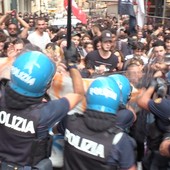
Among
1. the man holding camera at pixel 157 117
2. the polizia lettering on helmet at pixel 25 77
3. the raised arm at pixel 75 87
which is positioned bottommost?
the man holding camera at pixel 157 117

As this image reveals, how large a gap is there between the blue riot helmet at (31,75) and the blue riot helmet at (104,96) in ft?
1.05

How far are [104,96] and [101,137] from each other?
26cm

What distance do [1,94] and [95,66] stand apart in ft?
9.49

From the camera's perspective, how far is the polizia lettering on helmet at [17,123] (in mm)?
2459

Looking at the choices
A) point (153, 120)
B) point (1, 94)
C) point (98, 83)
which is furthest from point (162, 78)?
point (1, 94)

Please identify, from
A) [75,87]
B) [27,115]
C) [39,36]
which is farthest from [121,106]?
[39,36]

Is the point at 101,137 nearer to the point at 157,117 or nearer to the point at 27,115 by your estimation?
the point at 27,115

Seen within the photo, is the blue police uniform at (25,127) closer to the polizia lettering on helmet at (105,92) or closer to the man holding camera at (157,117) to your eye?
the polizia lettering on helmet at (105,92)

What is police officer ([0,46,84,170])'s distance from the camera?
8.10ft

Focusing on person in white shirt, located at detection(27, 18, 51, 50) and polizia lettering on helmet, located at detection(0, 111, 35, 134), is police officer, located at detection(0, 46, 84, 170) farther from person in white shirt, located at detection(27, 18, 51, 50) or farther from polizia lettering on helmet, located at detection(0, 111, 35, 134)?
person in white shirt, located at detection(27, 18, 51, 50)

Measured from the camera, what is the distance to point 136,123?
3.60 meters

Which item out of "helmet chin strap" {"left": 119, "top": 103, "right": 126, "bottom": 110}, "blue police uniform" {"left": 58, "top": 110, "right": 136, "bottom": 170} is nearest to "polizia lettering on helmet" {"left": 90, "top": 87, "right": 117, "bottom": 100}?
"blue police uniform" {"left": 58, "top": 110, "right": 136, "bottom": 170}

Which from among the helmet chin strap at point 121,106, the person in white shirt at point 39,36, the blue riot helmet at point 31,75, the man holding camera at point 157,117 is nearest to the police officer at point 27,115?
the blue riot helmet at point 31,75

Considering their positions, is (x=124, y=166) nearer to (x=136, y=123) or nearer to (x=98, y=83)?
(x=98, y=83)
